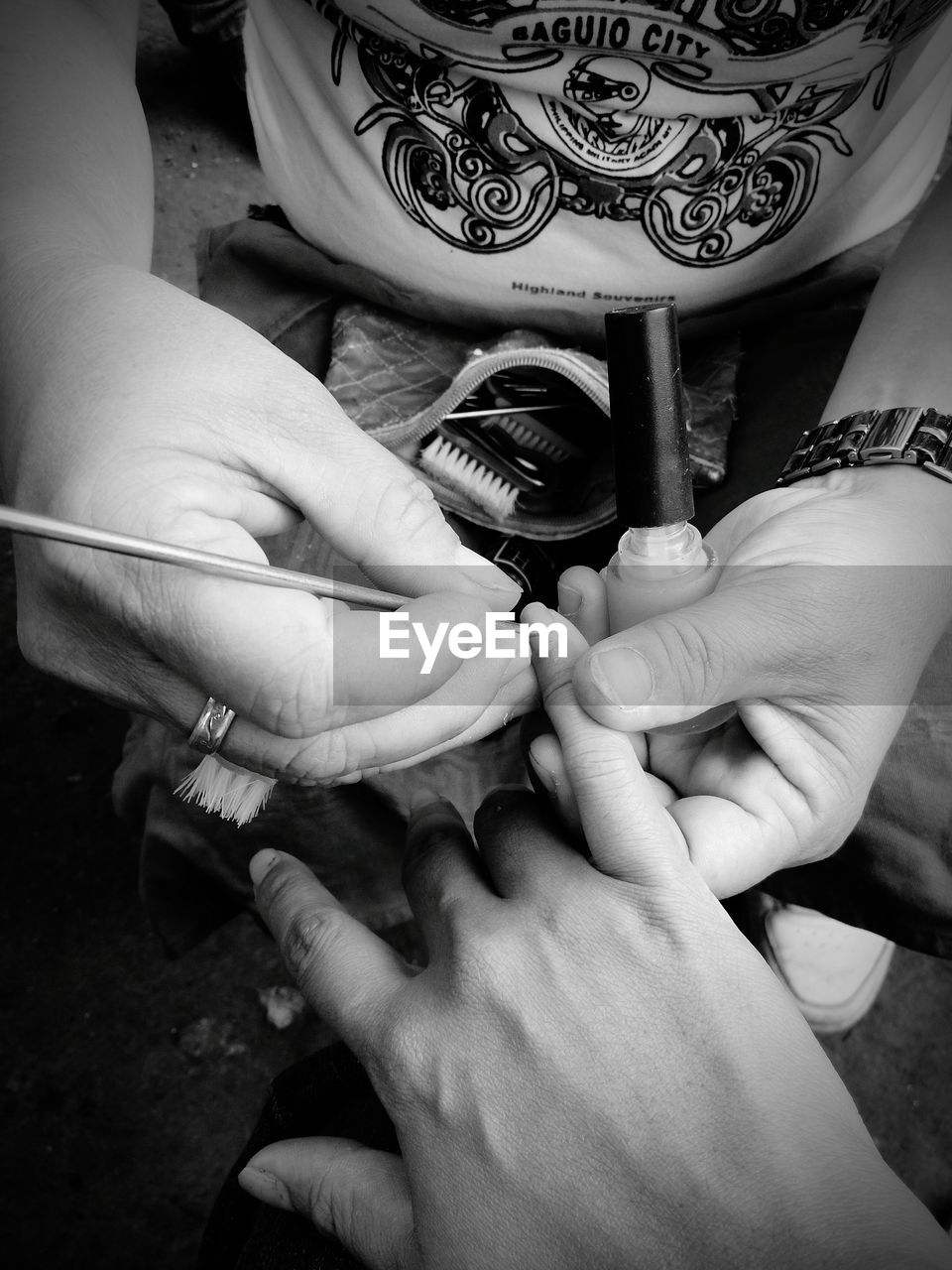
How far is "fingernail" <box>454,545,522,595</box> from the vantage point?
24.7 inches

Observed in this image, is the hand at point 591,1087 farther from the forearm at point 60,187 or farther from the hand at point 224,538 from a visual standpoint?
the forearm at point 60,187

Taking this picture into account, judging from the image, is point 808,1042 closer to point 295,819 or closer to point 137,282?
point 295,819

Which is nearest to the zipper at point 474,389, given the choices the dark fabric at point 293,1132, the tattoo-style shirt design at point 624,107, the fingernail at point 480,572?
the tattoo-style shirt design at point 624,107

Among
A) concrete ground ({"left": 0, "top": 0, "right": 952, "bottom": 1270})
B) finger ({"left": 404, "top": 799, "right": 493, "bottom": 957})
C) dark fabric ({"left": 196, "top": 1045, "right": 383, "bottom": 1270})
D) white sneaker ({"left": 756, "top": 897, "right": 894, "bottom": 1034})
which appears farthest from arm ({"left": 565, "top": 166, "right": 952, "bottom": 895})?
concrete ground ({"left": 0, "top": 0, "right": 952, "bottom": 1270})

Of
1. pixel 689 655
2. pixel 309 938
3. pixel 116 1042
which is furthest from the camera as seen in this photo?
pixel 116 1042

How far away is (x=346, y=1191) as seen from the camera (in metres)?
0.60

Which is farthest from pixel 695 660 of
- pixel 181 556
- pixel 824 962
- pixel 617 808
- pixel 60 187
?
pixel 824 962

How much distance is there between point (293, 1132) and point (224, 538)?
1.71 feet

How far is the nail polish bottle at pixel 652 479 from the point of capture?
1.84 ft

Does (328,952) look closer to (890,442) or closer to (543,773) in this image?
(543,773)

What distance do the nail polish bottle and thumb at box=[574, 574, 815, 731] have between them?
37 mm

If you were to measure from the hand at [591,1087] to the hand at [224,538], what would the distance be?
0.14 metres

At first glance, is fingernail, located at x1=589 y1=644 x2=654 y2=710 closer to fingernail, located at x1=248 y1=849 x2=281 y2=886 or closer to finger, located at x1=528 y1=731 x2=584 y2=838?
finger, located at x1=528 y1=731 x2=584 y2=838

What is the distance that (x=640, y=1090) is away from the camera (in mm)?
550
